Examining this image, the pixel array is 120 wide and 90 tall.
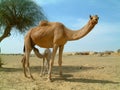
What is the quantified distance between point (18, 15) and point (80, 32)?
8.75 metres

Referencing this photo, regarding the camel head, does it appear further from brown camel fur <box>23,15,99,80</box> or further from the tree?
the tree

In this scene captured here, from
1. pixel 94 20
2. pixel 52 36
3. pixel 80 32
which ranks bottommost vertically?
pixel 52 36

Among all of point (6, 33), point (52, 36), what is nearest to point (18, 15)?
point (6, 33)

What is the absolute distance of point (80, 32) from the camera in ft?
38.9

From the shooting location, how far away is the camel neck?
11498mm

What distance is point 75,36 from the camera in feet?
39.3

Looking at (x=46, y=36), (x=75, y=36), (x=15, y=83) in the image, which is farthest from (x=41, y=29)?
(x=15, y=83)

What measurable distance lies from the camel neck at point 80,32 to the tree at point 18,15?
26.6 feet

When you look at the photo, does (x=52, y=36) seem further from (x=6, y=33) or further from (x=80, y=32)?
(x=6, y=33)

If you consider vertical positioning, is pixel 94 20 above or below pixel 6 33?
above

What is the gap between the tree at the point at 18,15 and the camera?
64.0 feet

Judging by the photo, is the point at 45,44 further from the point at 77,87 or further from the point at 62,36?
the point at 77,87

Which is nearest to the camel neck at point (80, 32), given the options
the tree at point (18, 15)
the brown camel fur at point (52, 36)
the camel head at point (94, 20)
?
Result: the brown camel fur at point (52, 36)

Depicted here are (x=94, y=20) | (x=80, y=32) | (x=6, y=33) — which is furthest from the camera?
(x=6, y=33)
